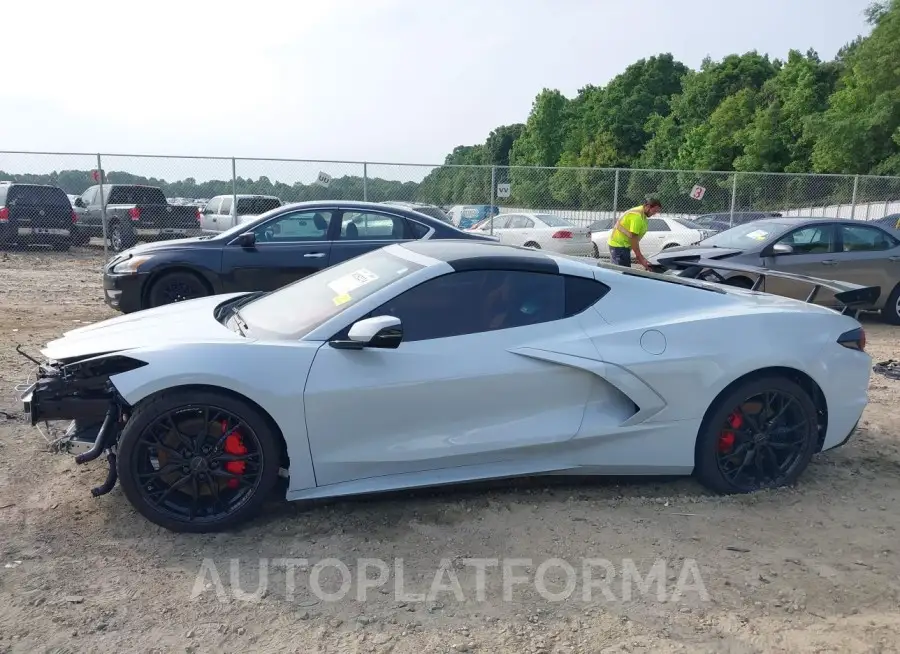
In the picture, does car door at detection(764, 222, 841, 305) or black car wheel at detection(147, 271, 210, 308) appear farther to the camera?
car door at detection(764, 222, 841, 305)

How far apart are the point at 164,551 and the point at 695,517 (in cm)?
260

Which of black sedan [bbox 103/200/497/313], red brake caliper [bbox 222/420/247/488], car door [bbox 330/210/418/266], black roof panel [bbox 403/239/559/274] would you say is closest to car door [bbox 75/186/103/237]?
black sedan [bbox 103/200/497/313]

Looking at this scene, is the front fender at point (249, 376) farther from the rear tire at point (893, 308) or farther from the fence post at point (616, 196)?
the fence post at point (616, 196)

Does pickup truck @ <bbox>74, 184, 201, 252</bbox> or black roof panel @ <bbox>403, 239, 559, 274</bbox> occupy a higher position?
black roof panel @ <bbox>403, 239, 559, 274</bbox>

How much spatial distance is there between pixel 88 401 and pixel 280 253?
193 inches

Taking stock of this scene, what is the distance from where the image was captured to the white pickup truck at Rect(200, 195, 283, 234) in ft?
53.6

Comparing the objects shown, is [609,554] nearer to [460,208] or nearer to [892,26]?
[460,208]

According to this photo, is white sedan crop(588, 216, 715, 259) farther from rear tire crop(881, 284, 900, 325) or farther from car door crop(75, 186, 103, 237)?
car door crop(75, 186, 103, 237)

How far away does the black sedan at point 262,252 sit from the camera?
808cm

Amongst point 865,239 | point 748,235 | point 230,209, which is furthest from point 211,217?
point 865,239

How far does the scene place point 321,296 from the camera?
414 cm

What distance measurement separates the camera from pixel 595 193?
66.4 ft

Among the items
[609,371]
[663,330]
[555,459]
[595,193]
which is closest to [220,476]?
[555,459]

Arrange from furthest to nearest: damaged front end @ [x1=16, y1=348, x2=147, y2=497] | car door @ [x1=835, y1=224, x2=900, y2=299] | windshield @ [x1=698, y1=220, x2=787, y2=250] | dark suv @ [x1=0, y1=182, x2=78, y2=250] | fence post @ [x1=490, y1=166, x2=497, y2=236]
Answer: fence post @ [x1=490, y1=166, x2=497, y2=236] < dark suv @ [x1=0, y1=182, x2=78, y2=250] < car door @ [x1=835, y1=224, x2=900, y2=299] < windshield @ [x1=698, y1=220, x2=787, y2=250] < damaged front end @ [x1=16, y1=348, x2=147, y2=497]
